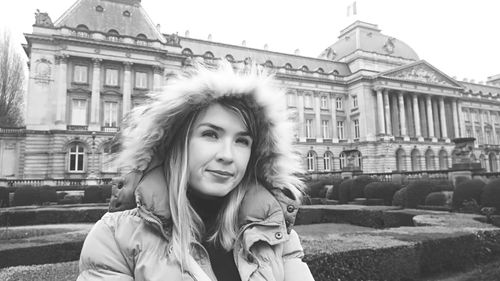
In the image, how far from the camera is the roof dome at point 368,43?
47438 millimetres

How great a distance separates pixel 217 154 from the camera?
164 centimetres

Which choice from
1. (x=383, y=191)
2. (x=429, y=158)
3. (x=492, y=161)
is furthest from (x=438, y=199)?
(x=492, y=161)

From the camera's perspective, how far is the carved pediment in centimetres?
Result: 4347

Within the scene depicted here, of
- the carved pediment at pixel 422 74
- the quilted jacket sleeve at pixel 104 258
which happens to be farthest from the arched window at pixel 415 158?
the quilted jacket sleeve at pixel 104 258

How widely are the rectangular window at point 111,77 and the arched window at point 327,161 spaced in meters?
26.6

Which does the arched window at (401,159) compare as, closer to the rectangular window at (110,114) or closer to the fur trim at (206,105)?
the rectangular window at (110,114)

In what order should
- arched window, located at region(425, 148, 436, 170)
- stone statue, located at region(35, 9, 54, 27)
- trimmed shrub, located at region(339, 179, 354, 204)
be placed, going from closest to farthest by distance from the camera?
trimmed shrub, located at region(339, 179, 354, 204), stone statue, located at region(35, 9, 54, 27), arched window, located at region(425, 148, 436, 170)

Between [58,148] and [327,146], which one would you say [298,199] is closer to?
[58,148]

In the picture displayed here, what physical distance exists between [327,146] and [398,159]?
935 cm

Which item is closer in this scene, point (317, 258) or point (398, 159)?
point (317, 258)

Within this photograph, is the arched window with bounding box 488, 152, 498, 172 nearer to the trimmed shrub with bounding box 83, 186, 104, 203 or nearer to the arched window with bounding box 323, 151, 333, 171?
the arched window with bounding box 323, 151, 333, 171

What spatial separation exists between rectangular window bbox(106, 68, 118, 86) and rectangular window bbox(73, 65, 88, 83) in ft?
6.33

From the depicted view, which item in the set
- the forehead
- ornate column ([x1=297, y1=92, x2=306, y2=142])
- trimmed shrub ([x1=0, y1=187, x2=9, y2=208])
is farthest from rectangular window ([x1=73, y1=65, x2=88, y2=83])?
the forehead

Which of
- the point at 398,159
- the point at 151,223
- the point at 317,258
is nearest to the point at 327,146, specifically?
the point at 398,159
